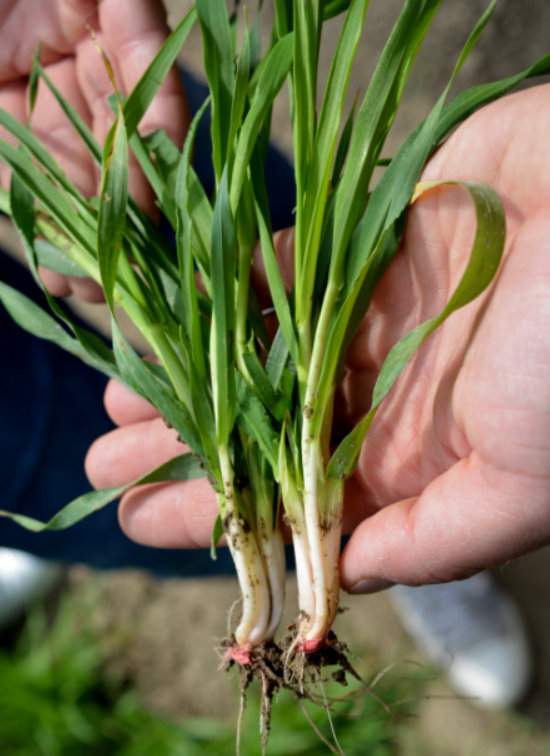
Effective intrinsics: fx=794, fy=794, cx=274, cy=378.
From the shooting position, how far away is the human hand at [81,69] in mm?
1105

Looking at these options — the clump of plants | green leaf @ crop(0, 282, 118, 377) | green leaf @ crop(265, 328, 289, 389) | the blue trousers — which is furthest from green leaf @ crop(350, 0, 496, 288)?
the blue trousers

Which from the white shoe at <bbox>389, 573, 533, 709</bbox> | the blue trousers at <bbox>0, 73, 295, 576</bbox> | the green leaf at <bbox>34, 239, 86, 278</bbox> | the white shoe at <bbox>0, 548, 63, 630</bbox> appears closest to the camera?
the green leaf at <bbox>34, 239, 86, 278</bbox>

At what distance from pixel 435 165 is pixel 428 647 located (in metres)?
1.21

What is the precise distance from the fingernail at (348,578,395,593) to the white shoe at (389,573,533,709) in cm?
88

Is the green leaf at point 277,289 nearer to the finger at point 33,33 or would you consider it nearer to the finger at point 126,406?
the finger at point 126,406

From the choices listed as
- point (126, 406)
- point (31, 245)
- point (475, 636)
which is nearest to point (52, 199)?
point (31, 245)

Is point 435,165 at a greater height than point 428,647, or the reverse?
point 435,165

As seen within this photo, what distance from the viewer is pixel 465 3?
1.94 metres

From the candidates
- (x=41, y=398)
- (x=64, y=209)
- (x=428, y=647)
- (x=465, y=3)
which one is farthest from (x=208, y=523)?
(x=465, y=3)

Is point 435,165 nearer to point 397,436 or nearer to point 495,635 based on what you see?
point 397,436

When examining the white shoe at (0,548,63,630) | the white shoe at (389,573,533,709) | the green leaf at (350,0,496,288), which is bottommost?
the white shoe at (389,573,533,709)

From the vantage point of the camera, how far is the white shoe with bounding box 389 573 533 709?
5.51 feet

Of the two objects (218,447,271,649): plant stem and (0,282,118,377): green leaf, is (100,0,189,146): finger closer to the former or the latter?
(0,282,118,377): green leaf

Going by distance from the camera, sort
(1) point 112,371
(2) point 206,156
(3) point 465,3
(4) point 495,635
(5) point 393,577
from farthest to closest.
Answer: (3) point 465,3, (4) point 495,635, (2) point 206,156, (1) point 112,371, (5) point 393,577
